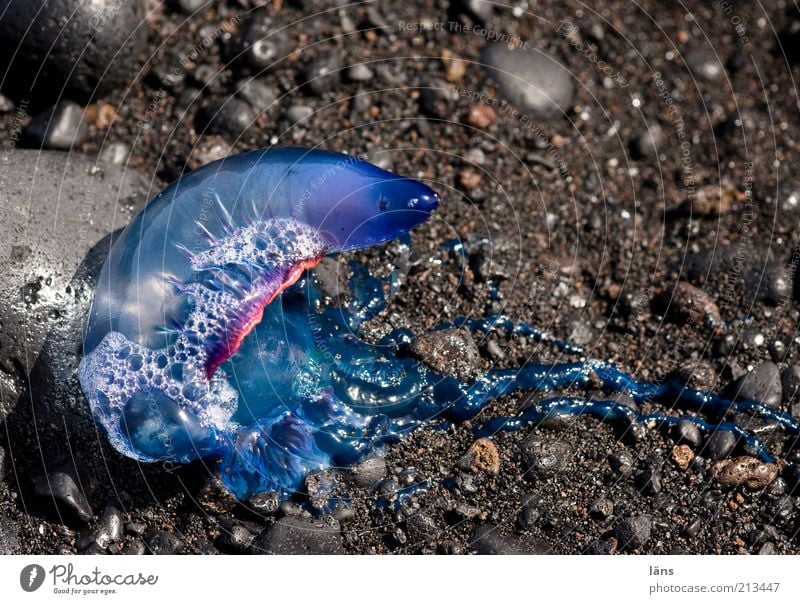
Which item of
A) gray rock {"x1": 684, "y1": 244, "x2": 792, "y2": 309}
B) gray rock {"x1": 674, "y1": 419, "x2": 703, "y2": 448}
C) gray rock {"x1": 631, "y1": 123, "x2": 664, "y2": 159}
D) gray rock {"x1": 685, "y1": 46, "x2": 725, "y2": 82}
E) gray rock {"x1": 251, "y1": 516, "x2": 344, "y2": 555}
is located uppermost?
gray rock {"x1": 685, "y1": 46, "x2": 725, "y2": 82}

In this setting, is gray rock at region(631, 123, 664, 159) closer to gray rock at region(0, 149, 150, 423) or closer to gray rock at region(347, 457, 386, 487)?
gray rock at region(347, 457, 386, 487)

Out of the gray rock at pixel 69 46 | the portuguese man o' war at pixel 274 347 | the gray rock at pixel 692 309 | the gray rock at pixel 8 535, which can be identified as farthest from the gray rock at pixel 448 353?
the gray rock at pixel 69 46

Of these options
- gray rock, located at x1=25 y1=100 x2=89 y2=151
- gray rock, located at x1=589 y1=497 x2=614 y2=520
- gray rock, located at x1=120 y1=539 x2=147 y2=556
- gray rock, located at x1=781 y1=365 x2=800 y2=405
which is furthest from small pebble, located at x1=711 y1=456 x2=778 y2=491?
gray rock, located at x1=25 y1=100 x2=89 y2=151

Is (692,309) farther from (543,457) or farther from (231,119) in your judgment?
(231,119)

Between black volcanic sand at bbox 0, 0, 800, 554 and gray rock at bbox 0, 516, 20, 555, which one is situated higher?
black volcanic sand at bbox 0, 0, 800, 554

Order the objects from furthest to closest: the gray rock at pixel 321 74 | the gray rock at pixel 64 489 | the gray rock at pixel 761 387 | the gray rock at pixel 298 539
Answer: the gray rock at pixel 321 74 → the gray rock at pixel 761 387 → the gray rock at pixel 64 489 → the gray rock at pixel 298 539

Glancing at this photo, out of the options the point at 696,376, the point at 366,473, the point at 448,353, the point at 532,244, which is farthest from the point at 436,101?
the point at 366,473

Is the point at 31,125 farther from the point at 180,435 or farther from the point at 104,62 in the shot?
the point at 180,435

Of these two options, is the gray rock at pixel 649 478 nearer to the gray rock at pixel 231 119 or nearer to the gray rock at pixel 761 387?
the gray rock at pixel 761 387
